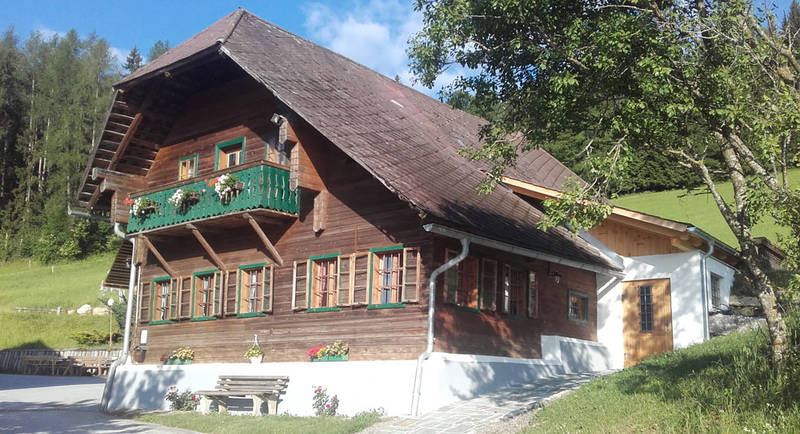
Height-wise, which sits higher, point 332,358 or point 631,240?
point 631,240

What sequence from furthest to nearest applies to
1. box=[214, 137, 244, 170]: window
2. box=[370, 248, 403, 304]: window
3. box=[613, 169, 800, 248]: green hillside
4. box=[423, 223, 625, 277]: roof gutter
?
box=[613, 169, 800, 248]: green hillside → box=[214, 137, 244, 170]: window → box=[370, 248, 403, 304]: window → box=[423, 223, 625, 277]: roof gutter

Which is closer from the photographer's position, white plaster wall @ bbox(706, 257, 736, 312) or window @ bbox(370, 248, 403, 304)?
window @ bbox(370, 248, 403, 304)

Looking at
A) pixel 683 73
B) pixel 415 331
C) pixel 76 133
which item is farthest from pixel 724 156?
pixel 76 133

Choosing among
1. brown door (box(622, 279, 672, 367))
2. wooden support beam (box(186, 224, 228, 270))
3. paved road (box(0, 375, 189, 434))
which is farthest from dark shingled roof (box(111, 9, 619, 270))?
paved road (box(0, 375, 189, 434))

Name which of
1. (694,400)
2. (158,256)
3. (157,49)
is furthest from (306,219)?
(157,49)

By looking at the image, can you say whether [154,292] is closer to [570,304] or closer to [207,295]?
[207,295]

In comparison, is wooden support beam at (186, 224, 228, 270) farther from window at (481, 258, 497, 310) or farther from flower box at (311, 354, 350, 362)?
window at (481, 258, 497, 310)

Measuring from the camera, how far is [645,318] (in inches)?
746

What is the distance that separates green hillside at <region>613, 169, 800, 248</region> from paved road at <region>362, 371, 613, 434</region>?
2307cm

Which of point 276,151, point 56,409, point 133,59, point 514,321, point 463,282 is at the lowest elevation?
point 56,409

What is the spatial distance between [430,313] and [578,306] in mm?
6506

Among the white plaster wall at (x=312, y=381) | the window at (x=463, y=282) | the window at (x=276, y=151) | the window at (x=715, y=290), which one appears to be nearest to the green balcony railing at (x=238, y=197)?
the window at (x=276, y=151)

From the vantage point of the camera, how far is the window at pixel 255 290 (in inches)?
650

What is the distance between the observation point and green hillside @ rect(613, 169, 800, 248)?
35.2 m
